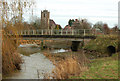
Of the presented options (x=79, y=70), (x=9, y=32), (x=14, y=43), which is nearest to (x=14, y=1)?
(x=9, y=32)

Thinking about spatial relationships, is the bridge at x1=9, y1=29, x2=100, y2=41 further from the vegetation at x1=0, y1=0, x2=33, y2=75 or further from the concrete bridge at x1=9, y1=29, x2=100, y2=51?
the vegetation at x1=0, y1=0, x2=33, y2=75

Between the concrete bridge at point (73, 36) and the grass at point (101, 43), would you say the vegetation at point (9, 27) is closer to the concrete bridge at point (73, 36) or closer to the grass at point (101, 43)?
the grass at point (101, 43)

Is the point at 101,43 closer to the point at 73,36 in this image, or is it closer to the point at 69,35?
the point at 73,36

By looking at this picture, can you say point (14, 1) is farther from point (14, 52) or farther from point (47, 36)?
point (47, 36)

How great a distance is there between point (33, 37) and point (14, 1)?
16.4 metres

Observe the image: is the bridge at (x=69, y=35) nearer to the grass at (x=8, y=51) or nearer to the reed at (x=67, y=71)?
the grass at (x=8, y=51)

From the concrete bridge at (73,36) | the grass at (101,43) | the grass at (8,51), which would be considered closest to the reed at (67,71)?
the grass at (8,51)

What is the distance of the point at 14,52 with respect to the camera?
9875 millimetres

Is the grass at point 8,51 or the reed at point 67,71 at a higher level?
the grass at point 8,51

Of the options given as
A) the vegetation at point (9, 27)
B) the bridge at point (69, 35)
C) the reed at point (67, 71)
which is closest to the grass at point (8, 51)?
the vegetation at point (9, 27)

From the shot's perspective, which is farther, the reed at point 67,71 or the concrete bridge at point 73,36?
the concrete bridge at point 73,36

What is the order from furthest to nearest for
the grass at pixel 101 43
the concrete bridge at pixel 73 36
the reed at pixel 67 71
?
the concrete bridge at pixel 73 36, the grass at pixel 101 43, the reed at pixel 67 71

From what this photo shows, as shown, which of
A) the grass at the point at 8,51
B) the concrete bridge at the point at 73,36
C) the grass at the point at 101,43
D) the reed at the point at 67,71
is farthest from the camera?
the concrete bridge at the point at 73,36

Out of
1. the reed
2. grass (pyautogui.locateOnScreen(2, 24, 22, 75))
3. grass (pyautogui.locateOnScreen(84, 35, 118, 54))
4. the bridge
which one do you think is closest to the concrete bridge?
the bridge
